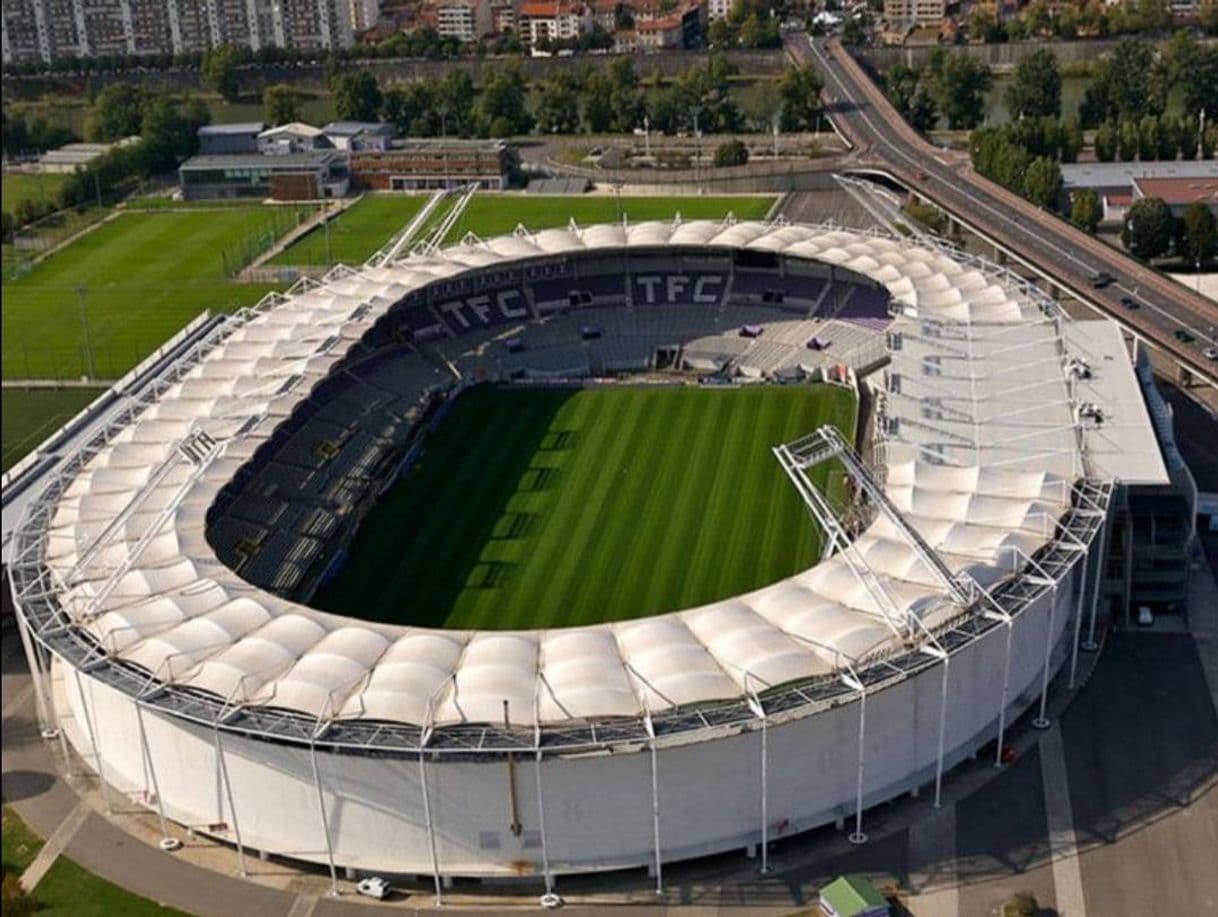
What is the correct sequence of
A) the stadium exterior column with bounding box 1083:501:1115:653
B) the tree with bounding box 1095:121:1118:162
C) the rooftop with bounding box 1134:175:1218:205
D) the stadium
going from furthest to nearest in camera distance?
1. the tree with bounding box 1095:121:1118:162
2. the rooftop with bounding box 1134:175:1218:205
3. the stadium exterior column with bounding box 1083:501:1115:653
4. the stadium

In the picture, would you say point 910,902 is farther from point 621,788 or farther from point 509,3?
point 509,3

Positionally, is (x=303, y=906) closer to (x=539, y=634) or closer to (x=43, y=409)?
(x=539, y=634)

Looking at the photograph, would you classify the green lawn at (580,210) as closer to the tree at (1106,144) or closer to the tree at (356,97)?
the tree at (1106,144)

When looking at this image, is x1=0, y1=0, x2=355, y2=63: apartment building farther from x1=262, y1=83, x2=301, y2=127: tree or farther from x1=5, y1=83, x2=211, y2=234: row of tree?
x1=262, y1=83, x2=301, y2=127: tree

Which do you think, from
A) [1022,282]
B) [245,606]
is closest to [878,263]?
[1022,282]

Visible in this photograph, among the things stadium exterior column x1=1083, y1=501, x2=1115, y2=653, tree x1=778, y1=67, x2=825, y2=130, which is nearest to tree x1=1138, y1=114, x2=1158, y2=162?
tree x1=778, y1=67, x2=825, y2=130
